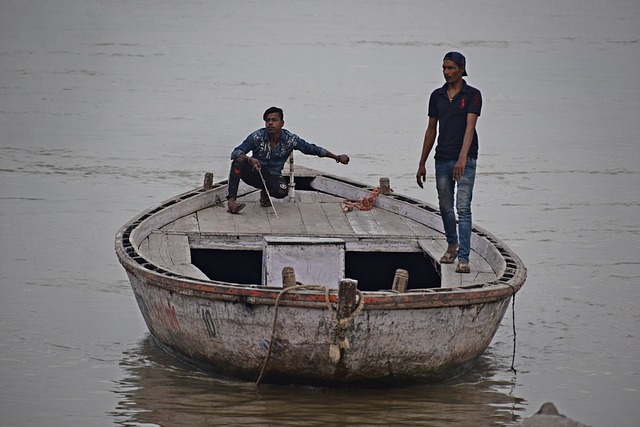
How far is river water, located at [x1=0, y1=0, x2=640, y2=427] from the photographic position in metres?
8.01

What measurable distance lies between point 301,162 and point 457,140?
976 cm

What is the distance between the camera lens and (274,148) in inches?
386

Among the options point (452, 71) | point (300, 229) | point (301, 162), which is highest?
point (452, 71)

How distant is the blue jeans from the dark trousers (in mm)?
2036

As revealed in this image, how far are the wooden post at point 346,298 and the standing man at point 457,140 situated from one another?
1.54 metres

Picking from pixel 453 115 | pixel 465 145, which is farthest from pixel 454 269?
pixel 453 115

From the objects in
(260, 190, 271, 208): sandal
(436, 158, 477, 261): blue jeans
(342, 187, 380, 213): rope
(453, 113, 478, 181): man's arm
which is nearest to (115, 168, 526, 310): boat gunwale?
(436, 158, 477, 261): blue jeans

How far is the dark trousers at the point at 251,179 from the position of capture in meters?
9.77

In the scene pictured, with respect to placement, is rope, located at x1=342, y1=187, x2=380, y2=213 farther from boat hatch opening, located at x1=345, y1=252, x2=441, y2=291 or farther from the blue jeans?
the blue jeans

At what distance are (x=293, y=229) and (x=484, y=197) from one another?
6.64 m

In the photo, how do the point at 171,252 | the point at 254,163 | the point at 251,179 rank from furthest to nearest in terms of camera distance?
the point at 251,179
the point at 254,163
the point at 171,252

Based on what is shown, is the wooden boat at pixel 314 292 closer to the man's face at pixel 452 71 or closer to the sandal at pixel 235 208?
the sandal at pixel 235 208

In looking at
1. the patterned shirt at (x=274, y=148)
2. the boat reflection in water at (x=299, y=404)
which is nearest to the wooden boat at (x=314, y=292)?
the boat reflection in water at (x=299, y=404)

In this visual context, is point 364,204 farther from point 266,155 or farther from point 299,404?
point 299,404
